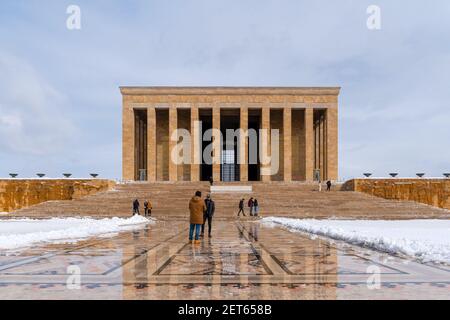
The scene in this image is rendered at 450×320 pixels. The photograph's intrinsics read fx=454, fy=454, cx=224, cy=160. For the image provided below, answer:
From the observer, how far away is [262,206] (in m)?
31.5

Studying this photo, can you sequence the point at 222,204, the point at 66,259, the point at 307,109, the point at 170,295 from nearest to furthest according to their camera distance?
the point at 170,295 → the point at 66,259 → the point at 222,204 → the point at 307,109

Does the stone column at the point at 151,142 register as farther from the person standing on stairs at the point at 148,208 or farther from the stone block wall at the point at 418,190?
the person standing on stairs at the point at 148,208

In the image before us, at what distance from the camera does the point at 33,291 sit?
5094 millimetres

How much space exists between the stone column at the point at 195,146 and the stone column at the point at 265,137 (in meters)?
7.43

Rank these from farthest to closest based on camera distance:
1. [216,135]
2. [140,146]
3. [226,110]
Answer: [140,146]
[226,110]
[216,135]

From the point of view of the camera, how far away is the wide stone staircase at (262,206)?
→ 91.6ft

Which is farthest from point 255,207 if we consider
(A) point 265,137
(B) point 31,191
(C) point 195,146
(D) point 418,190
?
(C) point 195,146

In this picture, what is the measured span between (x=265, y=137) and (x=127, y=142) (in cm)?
1584

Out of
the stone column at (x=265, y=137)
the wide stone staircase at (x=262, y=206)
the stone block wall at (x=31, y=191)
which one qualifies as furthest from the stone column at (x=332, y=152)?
the stone block wall at (x=31, y=191)

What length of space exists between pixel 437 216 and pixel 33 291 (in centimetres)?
2544

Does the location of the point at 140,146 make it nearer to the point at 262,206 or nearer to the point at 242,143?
the point at 242,143

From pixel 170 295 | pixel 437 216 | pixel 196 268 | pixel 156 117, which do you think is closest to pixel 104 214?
pixel 437 216

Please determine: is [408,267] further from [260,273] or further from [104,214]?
[104,214]

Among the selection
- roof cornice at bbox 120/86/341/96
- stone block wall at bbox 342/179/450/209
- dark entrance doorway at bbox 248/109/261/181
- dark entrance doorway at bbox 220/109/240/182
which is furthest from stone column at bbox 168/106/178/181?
stone block wall at bbox 342/179/450/209
